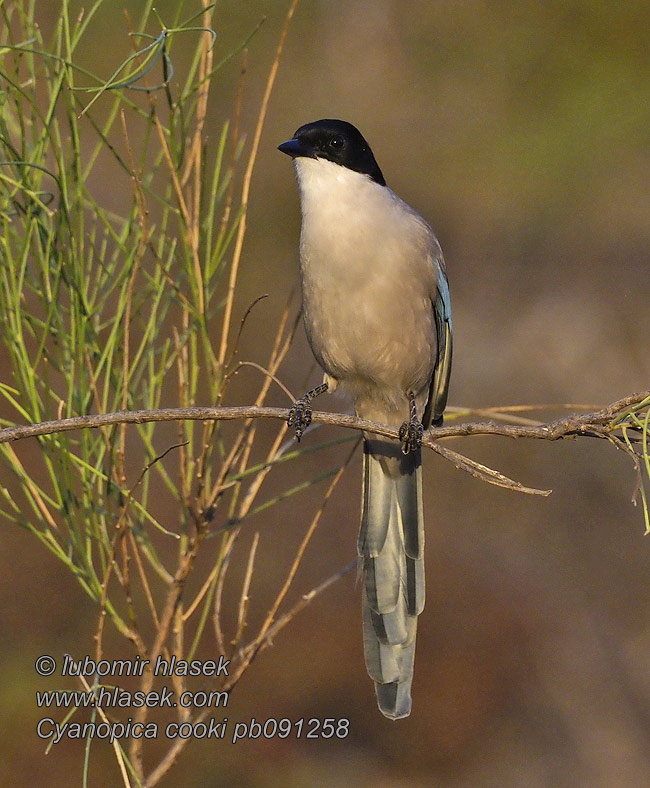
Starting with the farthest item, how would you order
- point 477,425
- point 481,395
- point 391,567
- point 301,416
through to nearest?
point 481,395 → point 391,567 → point 301,416 → point 477,425

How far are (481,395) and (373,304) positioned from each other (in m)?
3.54

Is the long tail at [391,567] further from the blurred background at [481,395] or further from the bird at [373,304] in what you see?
the blurred background at [481,395]

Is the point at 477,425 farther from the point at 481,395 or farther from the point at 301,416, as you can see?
the point at 481,395

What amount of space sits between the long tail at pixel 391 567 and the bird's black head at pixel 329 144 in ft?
2.72

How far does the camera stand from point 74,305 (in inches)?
65.9

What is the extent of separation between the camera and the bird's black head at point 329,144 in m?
2.63

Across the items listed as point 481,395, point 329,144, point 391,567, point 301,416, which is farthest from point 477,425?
point 481,395

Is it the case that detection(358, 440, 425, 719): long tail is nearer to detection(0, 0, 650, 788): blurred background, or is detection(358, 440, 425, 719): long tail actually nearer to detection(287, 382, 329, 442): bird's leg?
detection(287, 382, 329, 442): bird's leg

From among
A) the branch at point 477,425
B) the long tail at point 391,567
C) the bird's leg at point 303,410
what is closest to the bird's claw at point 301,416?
the bird's leg at point 303,410

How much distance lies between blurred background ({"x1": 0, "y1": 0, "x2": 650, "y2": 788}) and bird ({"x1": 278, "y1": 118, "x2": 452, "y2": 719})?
2.39 metres

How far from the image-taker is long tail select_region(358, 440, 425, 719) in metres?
2.20

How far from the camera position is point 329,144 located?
2.64 m

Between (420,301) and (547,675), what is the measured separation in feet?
10.2

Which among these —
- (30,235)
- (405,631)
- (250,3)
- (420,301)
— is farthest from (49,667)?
(250,3)
